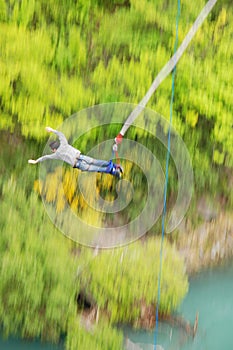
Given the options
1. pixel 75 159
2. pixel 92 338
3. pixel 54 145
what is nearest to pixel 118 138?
pixel 75 159

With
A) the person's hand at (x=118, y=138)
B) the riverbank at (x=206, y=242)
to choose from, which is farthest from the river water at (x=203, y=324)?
the person's hand at (x=118, y=138)

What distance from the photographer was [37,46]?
354cm

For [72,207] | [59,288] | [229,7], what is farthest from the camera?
[229,7]

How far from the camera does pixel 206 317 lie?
4.08 m

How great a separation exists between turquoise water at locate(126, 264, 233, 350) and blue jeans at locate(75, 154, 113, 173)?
4.41 ft

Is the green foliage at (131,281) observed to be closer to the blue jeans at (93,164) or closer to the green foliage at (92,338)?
the green foliage at (92,338)

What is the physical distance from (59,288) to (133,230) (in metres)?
0.83

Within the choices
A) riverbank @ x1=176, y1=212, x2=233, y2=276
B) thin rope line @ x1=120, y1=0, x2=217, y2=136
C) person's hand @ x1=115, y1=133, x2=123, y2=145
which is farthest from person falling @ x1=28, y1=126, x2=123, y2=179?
riverbank @ x1=176, y1=212, x2=233, y2=276

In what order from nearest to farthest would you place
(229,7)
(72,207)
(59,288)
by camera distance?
(59,288) → (72,207) → (229,7)

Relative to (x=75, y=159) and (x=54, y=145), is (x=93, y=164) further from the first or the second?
(x=54, y=145)

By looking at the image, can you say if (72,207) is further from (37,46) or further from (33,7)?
(33,7)

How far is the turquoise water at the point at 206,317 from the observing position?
3879 mm

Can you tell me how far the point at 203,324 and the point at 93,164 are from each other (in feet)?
5.78

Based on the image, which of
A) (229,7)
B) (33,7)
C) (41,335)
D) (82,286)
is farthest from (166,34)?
(41,335)
